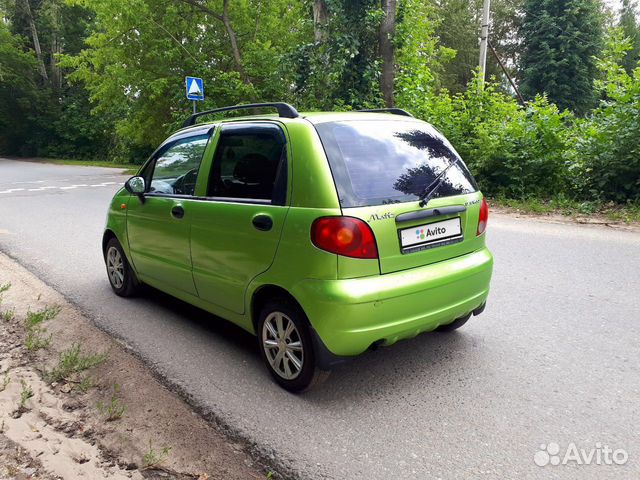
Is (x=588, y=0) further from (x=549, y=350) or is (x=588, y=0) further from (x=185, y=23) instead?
(x=549, y=350)

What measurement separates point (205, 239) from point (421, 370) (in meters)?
1.78

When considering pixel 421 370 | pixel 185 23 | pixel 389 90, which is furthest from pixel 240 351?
pixel 185 23

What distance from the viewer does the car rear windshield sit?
122 inches

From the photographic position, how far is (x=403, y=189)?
3252 millimetres

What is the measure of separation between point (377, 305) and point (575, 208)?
303 inches

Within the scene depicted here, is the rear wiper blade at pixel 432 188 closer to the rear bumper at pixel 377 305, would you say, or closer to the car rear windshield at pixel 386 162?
the car rear windshield at pixel 386 162

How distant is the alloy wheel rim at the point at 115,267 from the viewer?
5234 millimetres

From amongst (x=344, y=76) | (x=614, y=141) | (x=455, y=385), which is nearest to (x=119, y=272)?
(x=455, y=385)

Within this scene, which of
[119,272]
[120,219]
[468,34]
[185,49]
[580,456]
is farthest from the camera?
[468,34]

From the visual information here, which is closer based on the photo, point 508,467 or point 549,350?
point 508,467

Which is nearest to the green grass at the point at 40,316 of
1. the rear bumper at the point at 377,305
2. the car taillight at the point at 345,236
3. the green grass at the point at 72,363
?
the green grass at the point at 72,363

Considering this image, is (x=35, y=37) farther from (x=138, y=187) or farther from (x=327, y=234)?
(x=327, y=234)

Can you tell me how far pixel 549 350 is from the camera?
3736 millimetres

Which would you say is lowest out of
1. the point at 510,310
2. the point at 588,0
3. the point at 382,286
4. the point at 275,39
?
the point at 510,310
